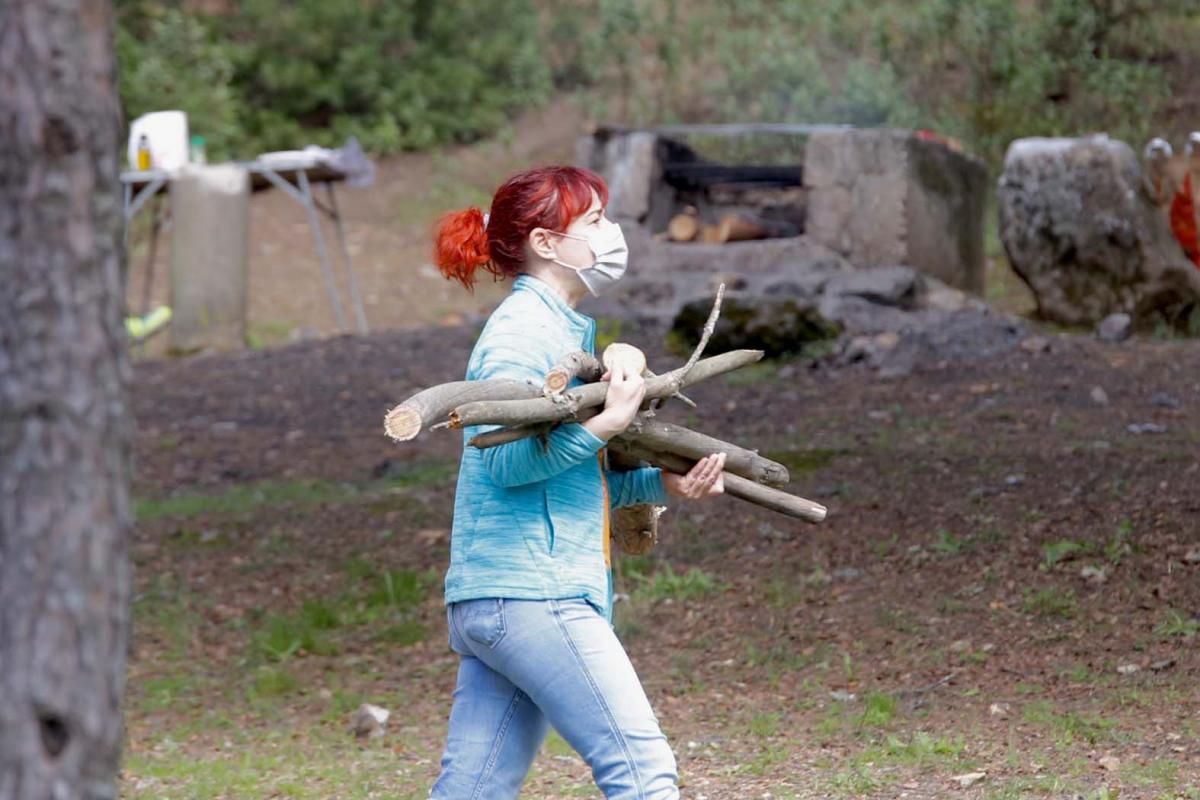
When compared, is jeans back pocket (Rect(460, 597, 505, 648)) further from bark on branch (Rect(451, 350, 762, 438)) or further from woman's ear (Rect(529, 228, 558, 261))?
woman's ear (Rect(529, 228, 558, 261))

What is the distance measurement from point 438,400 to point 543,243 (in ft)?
2.02

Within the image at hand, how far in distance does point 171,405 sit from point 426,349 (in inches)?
70.5

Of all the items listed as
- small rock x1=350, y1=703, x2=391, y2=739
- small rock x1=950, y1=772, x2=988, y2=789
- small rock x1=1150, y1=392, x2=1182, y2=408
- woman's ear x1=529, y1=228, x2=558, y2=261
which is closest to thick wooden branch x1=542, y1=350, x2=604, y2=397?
woman's ear x1=529, y1=228, x2=558, y2=261

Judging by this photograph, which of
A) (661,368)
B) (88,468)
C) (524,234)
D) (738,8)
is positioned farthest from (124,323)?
(738,8)

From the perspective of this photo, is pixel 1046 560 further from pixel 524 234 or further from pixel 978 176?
pixel 978 176

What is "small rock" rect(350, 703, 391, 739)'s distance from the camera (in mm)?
5434

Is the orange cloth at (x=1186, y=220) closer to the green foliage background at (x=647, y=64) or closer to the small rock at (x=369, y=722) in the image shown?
the green foliage background at (x=647, y=64)

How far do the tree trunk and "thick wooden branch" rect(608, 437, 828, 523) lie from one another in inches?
55.4

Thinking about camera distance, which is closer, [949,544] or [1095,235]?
[949,544]

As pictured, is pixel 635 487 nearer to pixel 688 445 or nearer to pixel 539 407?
pixel 688 445

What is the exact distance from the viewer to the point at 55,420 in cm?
215

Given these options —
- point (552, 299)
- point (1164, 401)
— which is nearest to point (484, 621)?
point (552, 299)

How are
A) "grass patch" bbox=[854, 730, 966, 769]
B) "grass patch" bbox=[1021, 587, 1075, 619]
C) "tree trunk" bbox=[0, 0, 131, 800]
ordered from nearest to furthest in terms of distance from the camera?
"tree trunk" bbox=[0, 0, 131, 800] → "grass patch" bbox=[854, 730, 966, 769] → "grass patch" bbox=[1021, 587, 1075, 619]

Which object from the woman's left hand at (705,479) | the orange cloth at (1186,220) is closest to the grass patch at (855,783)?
the woman's left hand at (705,479)
